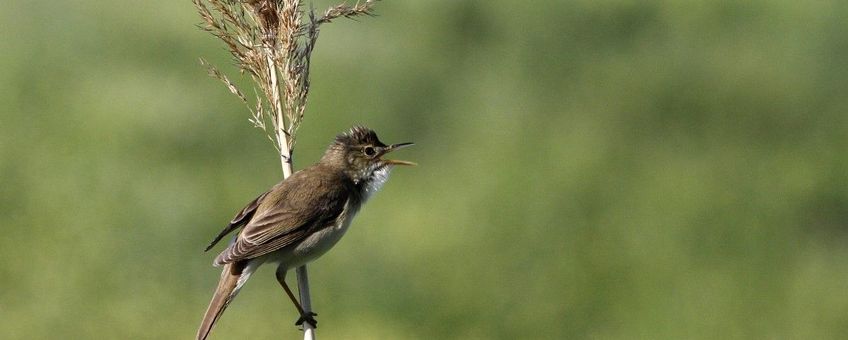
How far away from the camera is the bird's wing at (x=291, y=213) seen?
3895 millimetres

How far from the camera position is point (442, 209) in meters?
7.73

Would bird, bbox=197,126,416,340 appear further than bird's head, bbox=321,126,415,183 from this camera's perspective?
No

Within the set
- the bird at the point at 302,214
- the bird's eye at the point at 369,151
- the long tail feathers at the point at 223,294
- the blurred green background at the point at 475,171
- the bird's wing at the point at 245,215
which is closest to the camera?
the long tail feathers at the point at 223,294

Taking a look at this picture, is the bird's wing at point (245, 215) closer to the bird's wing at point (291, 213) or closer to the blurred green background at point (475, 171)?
the bird's wing at point (291, 213)

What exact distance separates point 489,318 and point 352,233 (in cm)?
97

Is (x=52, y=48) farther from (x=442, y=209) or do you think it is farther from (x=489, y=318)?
(x=489, y=318)

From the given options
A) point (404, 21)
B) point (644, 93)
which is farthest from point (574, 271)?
point (404, 21)

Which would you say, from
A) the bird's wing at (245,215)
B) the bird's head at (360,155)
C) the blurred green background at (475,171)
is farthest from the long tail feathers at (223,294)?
the blurred green background at (475,171)

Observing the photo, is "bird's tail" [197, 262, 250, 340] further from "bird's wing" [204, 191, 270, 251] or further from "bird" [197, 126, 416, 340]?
"bird's wing" [204, 191, 270, 251]

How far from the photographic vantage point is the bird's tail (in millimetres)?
3586

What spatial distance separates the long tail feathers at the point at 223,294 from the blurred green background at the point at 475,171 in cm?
295

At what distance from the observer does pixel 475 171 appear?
7.87 meters

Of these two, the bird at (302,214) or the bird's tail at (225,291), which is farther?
the bird at (302,214)

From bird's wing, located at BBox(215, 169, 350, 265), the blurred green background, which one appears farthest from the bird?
the blurred green background
